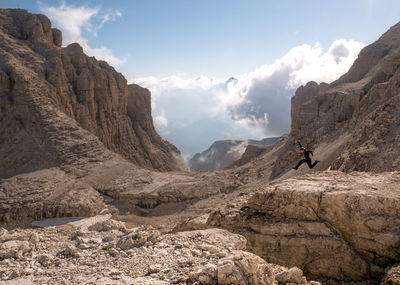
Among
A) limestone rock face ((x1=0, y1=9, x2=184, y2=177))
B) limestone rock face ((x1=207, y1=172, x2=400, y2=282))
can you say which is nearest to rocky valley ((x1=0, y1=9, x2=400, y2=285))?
limestone rock face ((x1=207, y1=172, x2=400, y2=282))

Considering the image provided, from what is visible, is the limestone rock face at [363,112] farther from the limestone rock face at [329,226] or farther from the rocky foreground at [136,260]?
the rocky foreground at [136,260]

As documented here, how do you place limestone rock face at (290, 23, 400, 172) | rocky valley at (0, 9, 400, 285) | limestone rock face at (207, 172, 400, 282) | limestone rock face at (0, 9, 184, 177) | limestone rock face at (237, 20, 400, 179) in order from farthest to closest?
1. limestone rock face at (0, 9, 184, 177)
2. limestone rock face at (237, 20, 400, 179)
3. limestone rock face at (290, 23, 400, 172)
4. limestone rock face at (207, 172, 400, 282)
5. rocky valley at (0, 9, 400, 285)

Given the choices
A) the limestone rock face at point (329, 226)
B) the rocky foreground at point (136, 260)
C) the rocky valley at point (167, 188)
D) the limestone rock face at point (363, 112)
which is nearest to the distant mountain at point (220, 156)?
the rocky valley at point (167, 188)

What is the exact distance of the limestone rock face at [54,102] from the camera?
29203 mm

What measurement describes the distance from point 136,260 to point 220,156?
76405mm

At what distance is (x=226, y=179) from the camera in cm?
3303

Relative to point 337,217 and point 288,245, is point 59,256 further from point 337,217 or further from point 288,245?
point 337,217

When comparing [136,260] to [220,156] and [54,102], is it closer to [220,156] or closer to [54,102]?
[54,102]

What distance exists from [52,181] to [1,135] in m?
7.33

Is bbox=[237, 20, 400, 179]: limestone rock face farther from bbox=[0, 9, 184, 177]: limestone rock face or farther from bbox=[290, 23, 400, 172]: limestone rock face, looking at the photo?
bbox=[0, 9, 184, 177]: limestone rock face

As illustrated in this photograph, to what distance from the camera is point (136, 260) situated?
7484mm

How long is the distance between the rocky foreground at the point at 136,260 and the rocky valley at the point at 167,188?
0.12 ft

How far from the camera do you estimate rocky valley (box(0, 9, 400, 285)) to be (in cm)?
762

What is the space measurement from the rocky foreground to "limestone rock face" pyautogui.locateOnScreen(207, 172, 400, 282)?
1.56m
